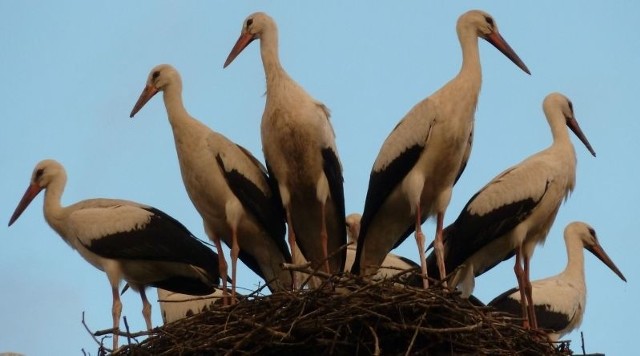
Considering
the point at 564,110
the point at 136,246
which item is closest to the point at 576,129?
the point at 564,110

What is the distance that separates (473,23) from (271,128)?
1.93 meters

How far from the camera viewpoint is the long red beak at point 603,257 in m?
14.9

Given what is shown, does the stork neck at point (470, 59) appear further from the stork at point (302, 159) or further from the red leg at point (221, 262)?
the red leg at point (221, 262)

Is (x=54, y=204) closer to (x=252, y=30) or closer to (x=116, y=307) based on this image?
(x=116, y=307)

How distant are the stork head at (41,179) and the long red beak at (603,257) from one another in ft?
15.9

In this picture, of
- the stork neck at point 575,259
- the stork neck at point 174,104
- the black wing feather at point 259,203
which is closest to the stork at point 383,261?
the black wing feather at point 259,203

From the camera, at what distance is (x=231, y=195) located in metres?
12.7

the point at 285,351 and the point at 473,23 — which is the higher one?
the point at 473,23

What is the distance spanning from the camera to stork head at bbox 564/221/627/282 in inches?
580

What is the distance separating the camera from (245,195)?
A: 12734 mm

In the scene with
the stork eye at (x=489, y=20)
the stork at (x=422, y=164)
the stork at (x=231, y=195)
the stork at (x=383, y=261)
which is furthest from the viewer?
the stork at (x=383, y=261)

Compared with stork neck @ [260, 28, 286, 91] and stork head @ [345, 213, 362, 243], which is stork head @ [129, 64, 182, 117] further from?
stork head @ [345, 213, 362, 243]

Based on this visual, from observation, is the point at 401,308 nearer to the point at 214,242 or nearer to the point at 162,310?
the point at 214,242

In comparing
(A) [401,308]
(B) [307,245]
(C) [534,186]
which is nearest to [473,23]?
(C) [534,186]
